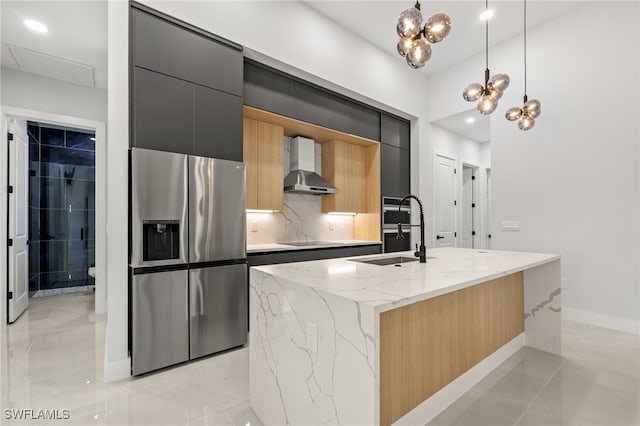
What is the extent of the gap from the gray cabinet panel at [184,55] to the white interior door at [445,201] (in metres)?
3.94

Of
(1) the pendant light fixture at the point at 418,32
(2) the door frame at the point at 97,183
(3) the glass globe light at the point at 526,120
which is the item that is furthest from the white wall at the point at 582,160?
(2) the door frame at the point at 97,183

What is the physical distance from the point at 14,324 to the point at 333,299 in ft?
13.8

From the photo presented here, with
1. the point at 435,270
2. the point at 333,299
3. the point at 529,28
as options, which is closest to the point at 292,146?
the point at 435,270

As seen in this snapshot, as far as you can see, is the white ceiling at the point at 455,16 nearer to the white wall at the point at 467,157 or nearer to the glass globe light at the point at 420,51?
the white wall at the point at 467,157

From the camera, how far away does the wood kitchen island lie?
3.85 feet

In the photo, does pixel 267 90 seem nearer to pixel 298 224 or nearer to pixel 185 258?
pixel 298 224

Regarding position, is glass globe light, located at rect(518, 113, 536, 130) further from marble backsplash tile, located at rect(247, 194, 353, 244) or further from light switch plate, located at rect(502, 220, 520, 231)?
marble backsplash tile, located at rect(247, 194, 353, 244)

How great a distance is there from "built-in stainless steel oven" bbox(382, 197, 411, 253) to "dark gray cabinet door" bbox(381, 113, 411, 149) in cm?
91

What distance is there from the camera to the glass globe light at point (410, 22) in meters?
1.75

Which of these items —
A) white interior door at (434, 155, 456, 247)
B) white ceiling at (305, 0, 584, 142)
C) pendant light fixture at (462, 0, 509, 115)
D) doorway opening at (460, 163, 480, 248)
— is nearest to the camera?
pendant light fixture at (462, 0, 509, 115)

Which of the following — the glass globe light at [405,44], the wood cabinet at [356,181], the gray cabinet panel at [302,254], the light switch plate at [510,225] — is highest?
the glass globe light at [405,44]

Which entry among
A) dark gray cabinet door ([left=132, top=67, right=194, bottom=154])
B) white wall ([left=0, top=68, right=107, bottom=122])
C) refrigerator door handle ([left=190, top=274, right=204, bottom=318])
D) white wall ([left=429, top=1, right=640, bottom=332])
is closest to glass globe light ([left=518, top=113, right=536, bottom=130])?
white wall ([left=429, top=1, right=640, bottom=332])

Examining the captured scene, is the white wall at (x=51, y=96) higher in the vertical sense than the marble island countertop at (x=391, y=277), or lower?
higher

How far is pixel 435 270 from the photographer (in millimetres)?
1775
